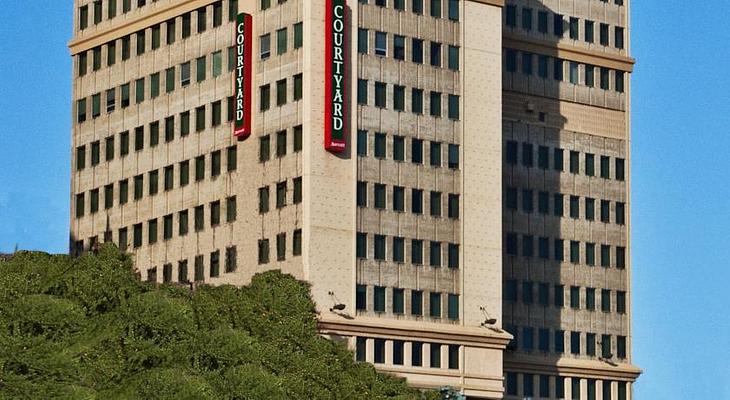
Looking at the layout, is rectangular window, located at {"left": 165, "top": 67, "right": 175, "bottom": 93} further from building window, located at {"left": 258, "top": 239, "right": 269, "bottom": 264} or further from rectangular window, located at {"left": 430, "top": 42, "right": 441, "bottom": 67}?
rectangular window, located at {"left": 430, "top": 42, "right": 441, "bottom": 67}

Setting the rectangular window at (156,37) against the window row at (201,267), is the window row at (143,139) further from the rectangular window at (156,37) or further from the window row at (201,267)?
the window row at (201,267)

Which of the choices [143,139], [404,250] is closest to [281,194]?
[404,250]

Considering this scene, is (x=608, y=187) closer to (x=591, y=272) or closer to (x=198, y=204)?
(x=591, y=272)

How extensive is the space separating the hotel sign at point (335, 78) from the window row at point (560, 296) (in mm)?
24799

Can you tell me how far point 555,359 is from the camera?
599 ft

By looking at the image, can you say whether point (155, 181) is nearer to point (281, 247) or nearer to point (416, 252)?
point (281, 247)

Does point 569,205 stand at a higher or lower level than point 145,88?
lower

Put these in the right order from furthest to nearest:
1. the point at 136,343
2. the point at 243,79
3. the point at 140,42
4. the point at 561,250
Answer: the point at 561,250, the point at 140,42, the point at 243,79, the point at 136,343

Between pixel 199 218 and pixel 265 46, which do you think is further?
pixel 199 218

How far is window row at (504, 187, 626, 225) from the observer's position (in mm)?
182625

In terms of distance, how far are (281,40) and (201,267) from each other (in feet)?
53.6

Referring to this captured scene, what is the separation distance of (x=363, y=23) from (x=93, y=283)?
3650 cm

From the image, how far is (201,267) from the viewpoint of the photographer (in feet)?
558

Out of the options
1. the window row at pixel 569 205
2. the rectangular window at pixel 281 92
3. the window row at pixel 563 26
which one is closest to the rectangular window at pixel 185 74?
the rectangular window at pixel 281 92
